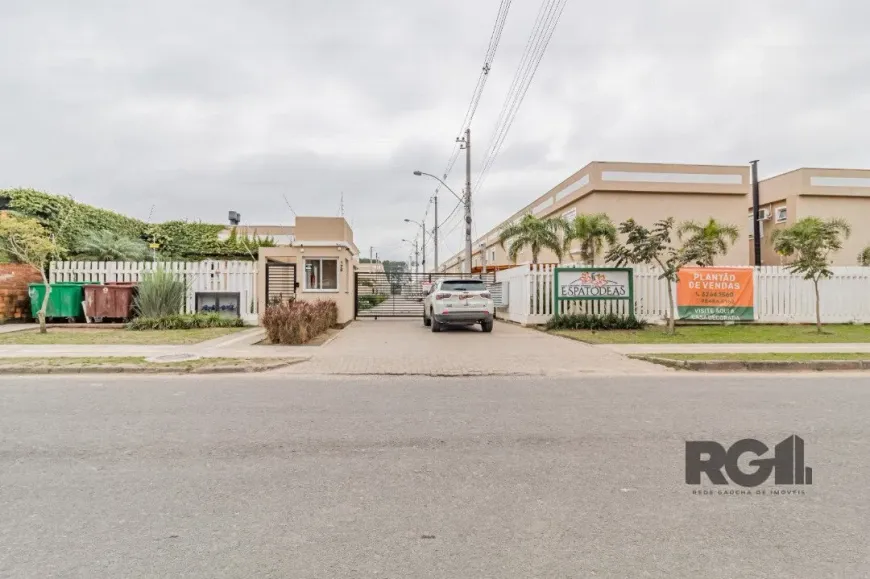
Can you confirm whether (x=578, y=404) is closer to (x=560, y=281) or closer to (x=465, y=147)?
(x=560, y=281)

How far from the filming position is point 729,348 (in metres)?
12.2

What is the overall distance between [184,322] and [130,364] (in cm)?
792

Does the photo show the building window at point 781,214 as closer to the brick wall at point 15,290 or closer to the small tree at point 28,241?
the small tree at point 28,241

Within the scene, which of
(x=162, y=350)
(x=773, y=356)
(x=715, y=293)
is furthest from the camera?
(x=715, y=293)

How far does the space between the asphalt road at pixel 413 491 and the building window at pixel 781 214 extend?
32.0 meters

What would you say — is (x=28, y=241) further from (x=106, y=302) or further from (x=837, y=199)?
(x=837, y=199)

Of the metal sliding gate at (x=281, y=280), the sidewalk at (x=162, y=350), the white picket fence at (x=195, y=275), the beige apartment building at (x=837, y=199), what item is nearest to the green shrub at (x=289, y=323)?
the sidewalk at (x=162, y=350)

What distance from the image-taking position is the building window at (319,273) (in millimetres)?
19547

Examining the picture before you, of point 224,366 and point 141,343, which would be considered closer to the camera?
point 224,366

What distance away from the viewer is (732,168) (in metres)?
32.8

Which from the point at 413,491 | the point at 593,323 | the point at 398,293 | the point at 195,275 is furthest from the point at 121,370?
the point at 398,293

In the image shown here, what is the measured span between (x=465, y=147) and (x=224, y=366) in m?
22.5

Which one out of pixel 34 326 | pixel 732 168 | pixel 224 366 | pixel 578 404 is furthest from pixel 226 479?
pixel 732 168

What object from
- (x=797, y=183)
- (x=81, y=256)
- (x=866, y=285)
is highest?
(x=797, y=183)
